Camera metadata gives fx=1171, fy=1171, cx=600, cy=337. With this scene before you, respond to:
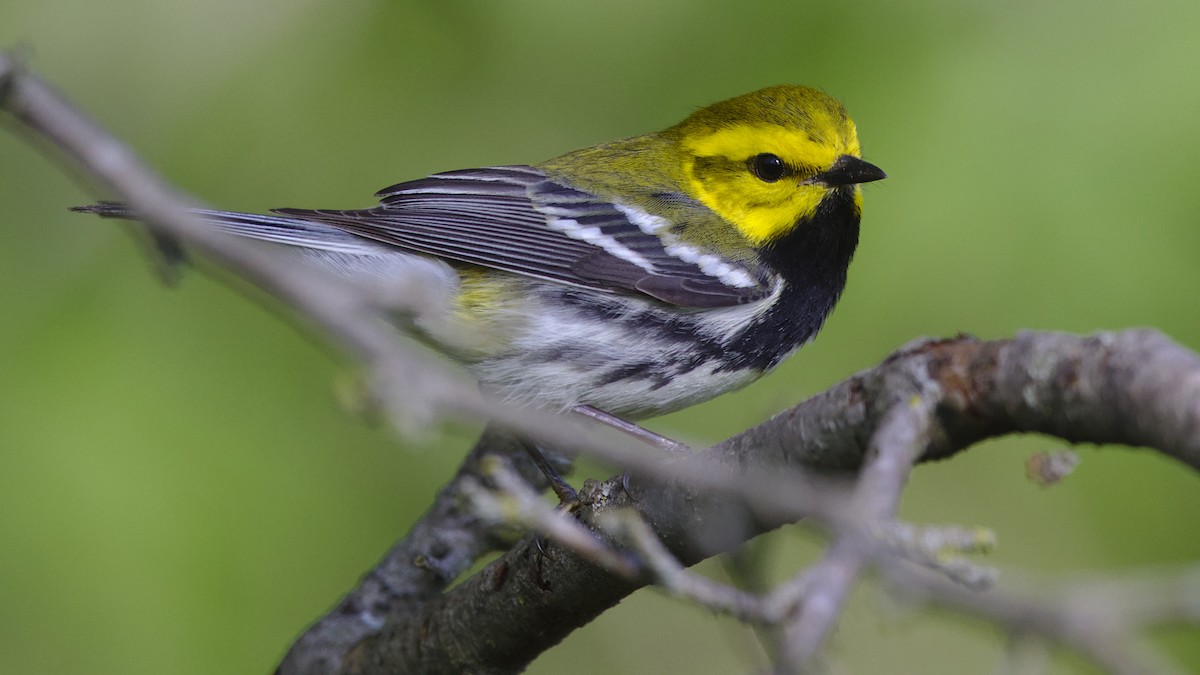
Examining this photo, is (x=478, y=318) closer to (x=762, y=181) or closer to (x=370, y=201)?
(x=762, y=181)

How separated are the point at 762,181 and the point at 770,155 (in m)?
0.10

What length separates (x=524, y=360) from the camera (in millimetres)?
3666

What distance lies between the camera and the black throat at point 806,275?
3770 mm

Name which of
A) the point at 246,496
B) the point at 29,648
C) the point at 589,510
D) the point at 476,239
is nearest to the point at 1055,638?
the point at 589,510

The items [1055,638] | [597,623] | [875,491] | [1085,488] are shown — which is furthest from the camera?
[597,623]

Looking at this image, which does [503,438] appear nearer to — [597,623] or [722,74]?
[597,623]

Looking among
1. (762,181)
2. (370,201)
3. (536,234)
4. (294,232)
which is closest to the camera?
(294,232)

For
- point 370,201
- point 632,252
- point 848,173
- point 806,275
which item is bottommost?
point 806,275

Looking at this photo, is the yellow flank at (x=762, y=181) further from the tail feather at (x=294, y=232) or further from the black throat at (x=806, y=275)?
the tail feather at (x=294, y=232)

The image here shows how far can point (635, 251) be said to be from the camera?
155 inches

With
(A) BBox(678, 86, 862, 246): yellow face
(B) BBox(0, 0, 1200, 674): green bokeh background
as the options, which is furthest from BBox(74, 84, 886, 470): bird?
(B) BBox(0, 0, 1200, 674): green bokeh background

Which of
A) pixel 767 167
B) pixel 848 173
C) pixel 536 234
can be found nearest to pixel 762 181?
pixel 767 167

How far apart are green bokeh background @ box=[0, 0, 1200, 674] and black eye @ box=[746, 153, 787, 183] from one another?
68cm

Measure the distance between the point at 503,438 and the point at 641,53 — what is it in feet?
5.86
